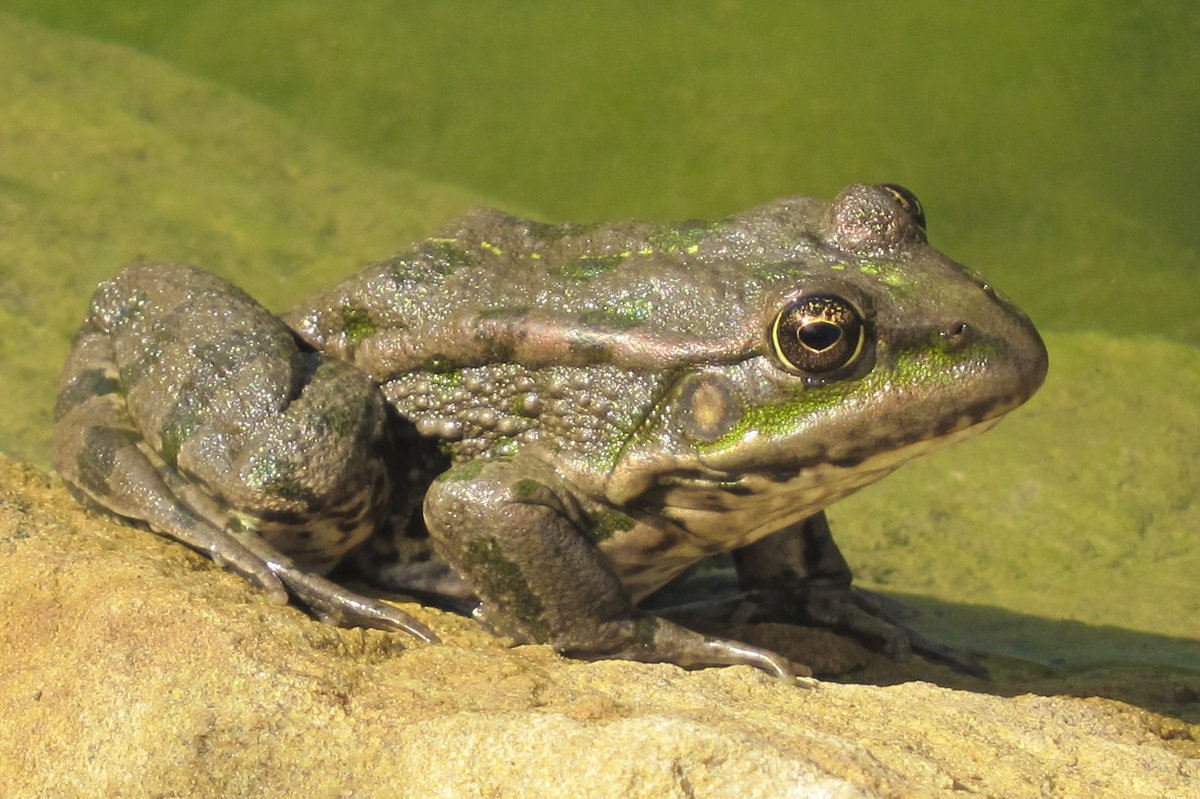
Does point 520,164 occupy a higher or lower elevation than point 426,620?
higher

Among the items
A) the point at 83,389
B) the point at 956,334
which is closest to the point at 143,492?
the point at 83,389

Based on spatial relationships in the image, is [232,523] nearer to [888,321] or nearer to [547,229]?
[547,229]

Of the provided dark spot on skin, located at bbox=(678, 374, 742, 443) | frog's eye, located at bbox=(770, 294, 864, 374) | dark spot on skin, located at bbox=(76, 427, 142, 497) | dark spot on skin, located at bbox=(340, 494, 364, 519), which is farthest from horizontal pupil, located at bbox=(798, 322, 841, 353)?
dark spot on skin, located at bbox=(76, 427, 142, 497)

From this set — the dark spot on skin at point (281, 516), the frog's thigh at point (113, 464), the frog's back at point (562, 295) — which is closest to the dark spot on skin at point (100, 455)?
the frog's thigh at point (113, 464)

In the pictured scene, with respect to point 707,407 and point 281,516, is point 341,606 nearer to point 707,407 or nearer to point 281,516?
point 281,516

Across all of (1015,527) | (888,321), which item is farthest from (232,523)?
(1015,527)

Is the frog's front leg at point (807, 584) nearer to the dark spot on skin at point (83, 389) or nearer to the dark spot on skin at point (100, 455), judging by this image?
the dark spot on skin at point (100, 455)
